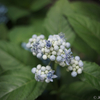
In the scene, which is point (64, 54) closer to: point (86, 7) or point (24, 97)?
point (24, 97)

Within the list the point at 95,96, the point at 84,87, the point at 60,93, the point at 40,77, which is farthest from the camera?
the point at 60,93

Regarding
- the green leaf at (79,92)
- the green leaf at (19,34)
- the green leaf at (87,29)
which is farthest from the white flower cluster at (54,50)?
the green leaf at (19,34)

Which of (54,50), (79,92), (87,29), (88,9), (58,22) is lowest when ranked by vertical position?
(79,92)

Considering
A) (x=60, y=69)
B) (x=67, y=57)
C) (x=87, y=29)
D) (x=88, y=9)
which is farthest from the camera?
(x=60, y=69)

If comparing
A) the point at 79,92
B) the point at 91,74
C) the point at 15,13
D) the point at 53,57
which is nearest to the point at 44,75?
the point at 53,57

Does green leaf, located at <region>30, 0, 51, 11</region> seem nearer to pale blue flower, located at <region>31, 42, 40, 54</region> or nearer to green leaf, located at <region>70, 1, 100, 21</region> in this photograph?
green leaf, located at <region>70, 1, 100, 21</region>

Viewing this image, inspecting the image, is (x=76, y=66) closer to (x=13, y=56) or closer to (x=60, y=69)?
(x=13, y=56)

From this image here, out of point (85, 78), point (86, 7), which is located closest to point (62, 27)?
point (86, 7)
